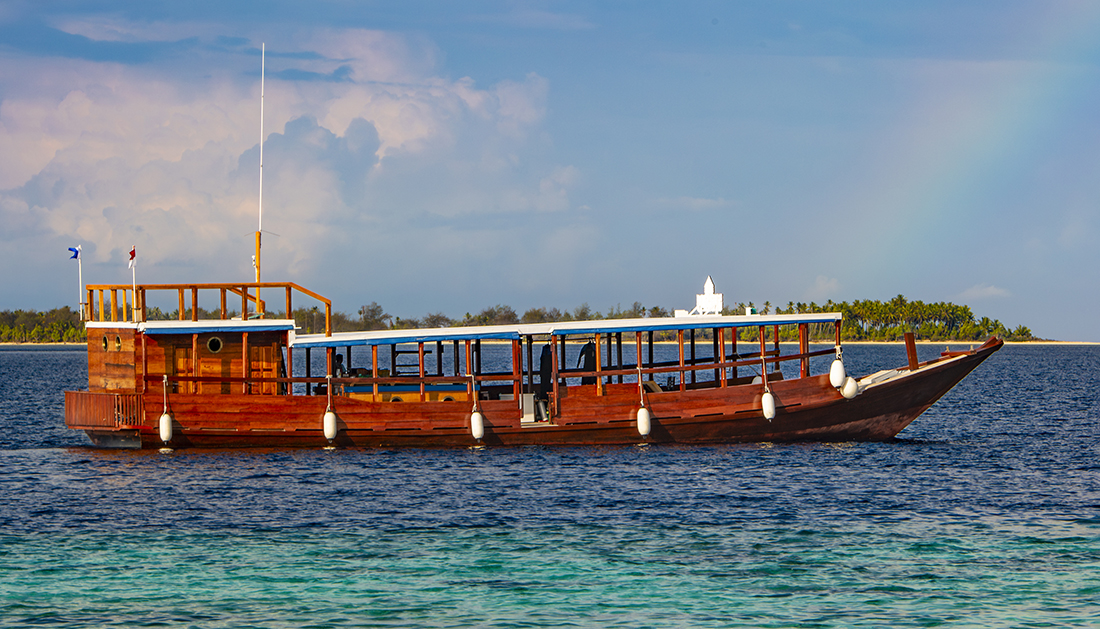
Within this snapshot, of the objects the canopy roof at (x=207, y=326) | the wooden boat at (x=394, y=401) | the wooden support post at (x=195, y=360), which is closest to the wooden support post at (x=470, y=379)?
the wooden boat at (x=394, y=401)

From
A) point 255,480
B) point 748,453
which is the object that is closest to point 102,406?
point 255,480

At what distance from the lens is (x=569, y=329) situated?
85.6ft

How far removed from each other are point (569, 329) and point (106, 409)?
38.5 feet

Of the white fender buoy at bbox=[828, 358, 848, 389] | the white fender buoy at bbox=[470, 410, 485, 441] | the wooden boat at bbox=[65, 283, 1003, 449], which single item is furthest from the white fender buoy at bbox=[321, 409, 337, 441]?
the white fender buoy at bbox=[828, 358, 848, 389]

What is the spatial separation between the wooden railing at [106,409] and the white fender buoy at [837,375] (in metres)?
17.1

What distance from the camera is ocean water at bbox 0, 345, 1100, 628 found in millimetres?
13570

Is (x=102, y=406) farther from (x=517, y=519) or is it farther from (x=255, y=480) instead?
(x=517, y=519)

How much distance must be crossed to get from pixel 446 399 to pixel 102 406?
28.1 feet

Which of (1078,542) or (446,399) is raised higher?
(446,399)

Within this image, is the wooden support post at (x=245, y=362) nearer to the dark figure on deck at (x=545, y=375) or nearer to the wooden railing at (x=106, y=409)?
the wooden railing at (x=106, y=409)

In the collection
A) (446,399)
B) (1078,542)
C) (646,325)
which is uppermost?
(646,325)

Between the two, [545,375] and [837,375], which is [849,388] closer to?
[837,375]

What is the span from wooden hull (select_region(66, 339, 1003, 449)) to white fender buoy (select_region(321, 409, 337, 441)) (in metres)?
0.26

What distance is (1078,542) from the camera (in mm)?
16922
